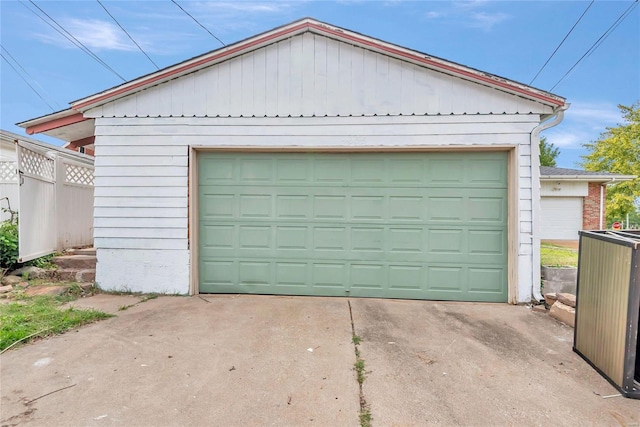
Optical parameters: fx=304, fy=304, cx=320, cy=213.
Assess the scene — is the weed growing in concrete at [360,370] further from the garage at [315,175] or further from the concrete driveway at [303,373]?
the garage at [315,175]

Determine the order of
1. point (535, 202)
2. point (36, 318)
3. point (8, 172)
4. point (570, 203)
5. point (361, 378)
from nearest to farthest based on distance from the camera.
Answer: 1. point (361, 378)
2. point (36, 318)
3. point (535, 202)
4. point (8, 172)
5. point (570, 203)

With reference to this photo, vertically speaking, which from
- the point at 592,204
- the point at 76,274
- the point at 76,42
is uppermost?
the point at 76,42

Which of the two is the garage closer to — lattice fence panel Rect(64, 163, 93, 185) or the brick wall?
lattice fence panel Rect(64, 163, 93, 185)

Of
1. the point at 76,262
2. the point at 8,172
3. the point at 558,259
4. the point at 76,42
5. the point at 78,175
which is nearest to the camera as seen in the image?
the point at 76,262

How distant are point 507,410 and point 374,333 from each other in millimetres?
1384

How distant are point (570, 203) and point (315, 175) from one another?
12.5 m

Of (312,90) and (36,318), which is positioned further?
(312,90)

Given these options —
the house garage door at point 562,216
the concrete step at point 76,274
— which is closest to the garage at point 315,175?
the concrete step at point 76,274

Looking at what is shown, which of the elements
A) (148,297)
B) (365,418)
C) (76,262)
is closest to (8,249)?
(76,262)

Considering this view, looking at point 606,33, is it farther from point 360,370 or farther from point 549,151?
point 549,151

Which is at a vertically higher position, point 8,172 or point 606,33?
point 606,33

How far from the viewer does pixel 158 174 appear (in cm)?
456

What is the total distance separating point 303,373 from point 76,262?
15.0ft

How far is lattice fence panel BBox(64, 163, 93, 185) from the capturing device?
5.61 m
